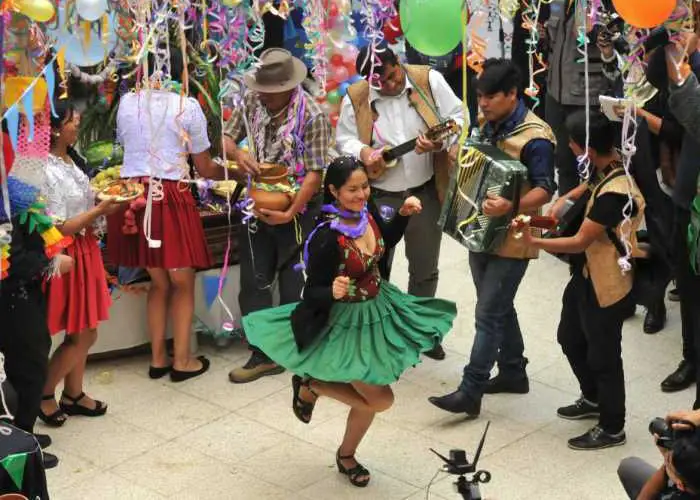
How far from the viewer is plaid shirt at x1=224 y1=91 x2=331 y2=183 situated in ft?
18.6

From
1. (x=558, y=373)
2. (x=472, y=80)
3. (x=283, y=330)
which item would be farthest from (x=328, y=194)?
(x=472, y=80)

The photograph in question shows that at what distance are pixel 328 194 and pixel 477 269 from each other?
1000 millimetres

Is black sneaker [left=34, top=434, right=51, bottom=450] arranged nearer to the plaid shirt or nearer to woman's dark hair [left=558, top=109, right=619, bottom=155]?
the plaid shirt

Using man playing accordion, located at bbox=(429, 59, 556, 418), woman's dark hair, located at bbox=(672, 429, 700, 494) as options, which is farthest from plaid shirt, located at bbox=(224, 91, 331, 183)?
woman's dark hair, located at bbox=(672, 429, 700, 494)

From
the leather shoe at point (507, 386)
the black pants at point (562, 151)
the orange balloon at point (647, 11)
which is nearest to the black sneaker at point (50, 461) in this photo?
the leather shoe at point (507, 386)

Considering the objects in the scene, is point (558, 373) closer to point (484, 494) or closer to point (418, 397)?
point (418, 397)

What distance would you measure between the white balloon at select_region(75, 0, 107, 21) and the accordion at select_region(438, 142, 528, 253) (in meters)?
1.64

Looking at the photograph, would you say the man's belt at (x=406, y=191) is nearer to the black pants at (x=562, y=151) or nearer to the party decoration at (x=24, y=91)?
the black pants at (x=562, y=151)

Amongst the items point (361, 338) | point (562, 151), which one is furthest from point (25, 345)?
point (562, 151)

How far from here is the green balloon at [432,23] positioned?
4637 millimetres

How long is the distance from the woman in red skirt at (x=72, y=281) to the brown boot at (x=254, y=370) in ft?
2.20

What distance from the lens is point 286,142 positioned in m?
5.64

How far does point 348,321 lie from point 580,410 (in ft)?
4.46

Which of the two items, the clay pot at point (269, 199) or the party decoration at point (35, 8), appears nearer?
the party decoration at point (35, 8)
